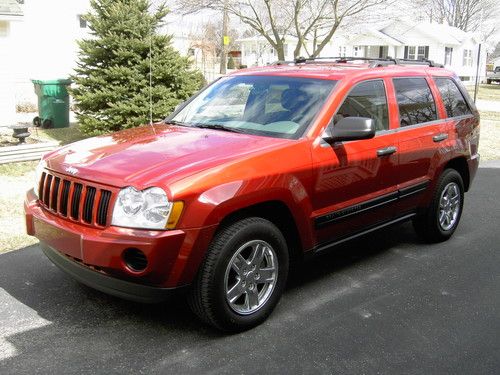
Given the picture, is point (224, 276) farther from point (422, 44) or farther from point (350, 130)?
point (422, 44)

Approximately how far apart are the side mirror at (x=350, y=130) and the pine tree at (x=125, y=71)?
23.3 feet

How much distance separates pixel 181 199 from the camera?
323 cm

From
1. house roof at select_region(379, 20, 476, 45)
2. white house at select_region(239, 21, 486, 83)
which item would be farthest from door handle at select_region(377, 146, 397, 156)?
house roof at select_region(379, 20, 476, 45)

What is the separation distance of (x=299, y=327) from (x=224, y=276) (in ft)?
2.33

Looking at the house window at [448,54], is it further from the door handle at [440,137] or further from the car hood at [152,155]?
the car hood at [152,155]

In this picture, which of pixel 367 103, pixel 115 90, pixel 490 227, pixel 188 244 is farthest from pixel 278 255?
pixel 115 90

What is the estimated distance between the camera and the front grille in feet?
11.0

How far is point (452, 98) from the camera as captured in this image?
225 inches

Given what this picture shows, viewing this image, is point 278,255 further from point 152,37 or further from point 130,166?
point 152,37

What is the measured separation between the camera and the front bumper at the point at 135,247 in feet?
10.5

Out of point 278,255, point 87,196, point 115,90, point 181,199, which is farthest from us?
point 115,90

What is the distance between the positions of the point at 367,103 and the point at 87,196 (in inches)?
95.7

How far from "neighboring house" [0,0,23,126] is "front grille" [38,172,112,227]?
30.9ft

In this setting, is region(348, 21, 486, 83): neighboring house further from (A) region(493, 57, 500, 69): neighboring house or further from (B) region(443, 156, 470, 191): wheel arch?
(B) region(443, 156, 470, 191): wheel arch
